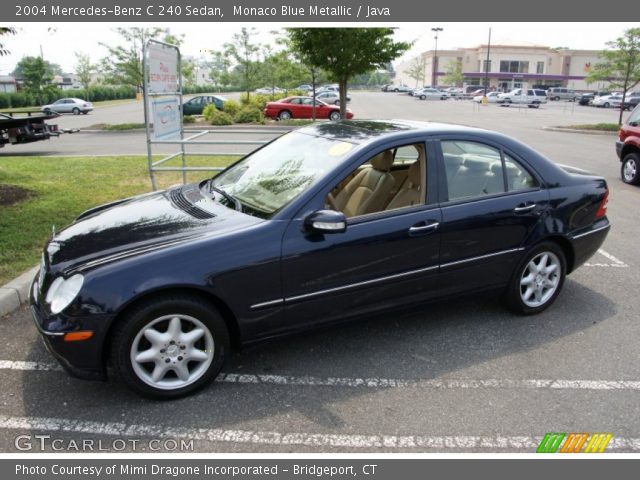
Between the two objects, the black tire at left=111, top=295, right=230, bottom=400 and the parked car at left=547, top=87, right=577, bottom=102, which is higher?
the parked car at left=547, top=87, right=577, bottom=102

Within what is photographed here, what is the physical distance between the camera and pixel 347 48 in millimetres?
17016

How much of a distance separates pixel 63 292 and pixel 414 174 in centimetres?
258

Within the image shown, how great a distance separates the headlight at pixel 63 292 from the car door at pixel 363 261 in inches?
46.1

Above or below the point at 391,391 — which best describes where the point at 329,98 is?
above

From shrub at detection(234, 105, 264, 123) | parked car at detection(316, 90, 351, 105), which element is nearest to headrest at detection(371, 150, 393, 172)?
shrub at detection(234, 105, 264, 123)

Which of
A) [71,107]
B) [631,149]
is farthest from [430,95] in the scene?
[631,149]

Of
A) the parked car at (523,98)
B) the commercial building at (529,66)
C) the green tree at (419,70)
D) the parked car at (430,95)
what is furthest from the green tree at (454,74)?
the parked car at (523,98)

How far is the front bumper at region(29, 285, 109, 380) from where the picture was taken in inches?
118

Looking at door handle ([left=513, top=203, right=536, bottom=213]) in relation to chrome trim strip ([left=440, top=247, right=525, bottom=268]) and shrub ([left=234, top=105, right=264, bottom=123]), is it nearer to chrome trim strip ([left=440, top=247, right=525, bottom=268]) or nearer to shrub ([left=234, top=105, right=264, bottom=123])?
chrome trim strip ([left=440, top=247, right=525, bottom=268])

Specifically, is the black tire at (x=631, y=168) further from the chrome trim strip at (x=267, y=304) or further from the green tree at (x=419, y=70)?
the green tree at (x=419, y=70)

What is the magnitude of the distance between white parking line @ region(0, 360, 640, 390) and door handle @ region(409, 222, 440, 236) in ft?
3.23

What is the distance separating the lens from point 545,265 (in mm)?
4488

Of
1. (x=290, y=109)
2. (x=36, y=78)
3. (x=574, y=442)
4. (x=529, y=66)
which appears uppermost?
(x=529, y=66)

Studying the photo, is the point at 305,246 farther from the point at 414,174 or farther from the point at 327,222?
the point at 414,174
